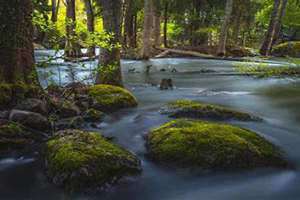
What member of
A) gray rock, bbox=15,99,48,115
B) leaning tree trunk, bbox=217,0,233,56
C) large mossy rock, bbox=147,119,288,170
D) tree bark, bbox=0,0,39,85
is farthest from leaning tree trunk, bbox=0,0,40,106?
leaning tree trunk, bbox=217,0,233,56

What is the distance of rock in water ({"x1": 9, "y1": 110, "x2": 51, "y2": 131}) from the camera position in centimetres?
526

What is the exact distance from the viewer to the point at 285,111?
7609 mm

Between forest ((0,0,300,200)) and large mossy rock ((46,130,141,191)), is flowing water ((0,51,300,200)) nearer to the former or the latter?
forest ((0,0,300,200))

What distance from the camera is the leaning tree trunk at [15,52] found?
582 centimetres

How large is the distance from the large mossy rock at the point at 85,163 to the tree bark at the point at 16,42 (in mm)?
2137

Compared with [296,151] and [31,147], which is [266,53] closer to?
[296,151]

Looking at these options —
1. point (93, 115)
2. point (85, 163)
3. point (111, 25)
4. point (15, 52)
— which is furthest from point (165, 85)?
point (85, 163)

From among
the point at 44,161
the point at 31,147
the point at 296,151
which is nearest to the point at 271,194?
the point at 296,151

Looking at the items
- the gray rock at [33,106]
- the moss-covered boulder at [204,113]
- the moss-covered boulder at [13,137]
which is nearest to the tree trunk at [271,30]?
the moss-covered boulder at [204,113]

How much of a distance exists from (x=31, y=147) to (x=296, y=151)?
3906 mm

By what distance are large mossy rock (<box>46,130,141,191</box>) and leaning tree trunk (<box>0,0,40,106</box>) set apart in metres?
1.93

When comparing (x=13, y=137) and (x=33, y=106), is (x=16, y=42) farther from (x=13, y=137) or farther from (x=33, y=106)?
(x=13, y=137)

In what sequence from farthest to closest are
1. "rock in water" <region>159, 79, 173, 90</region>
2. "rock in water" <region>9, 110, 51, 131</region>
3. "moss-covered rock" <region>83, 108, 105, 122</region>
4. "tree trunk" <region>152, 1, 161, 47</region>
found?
"tree trunk" <region>152, 1, 161, 47</region>, "rock in water" <region>159, 79, 173, 90</region>, "moss-covered rock" <region>83, 108, 105, 122</region>, "rock in water" <region>9, 110, 51, 131</region>

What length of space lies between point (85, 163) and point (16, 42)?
3.24m
